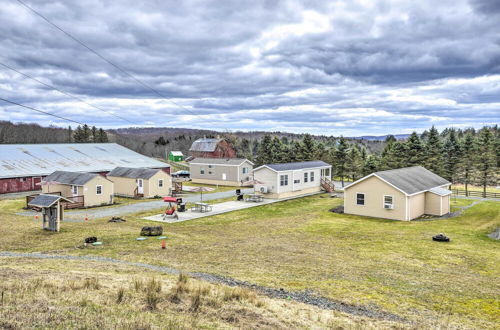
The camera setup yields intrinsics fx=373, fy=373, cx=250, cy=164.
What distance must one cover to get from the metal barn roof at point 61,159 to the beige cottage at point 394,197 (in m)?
33.2

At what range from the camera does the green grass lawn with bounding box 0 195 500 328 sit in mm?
12711

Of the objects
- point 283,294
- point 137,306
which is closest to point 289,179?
point 283,294

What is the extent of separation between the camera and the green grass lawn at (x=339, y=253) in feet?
41.7

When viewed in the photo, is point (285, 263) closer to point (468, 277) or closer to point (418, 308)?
point (418, 308)

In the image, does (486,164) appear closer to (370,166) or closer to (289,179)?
(370,166)

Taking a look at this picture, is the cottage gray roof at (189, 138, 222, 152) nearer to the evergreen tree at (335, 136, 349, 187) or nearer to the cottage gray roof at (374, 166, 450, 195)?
the evergreen tree at (335, 136, 349, 187)

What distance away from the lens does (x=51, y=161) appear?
47.4 m

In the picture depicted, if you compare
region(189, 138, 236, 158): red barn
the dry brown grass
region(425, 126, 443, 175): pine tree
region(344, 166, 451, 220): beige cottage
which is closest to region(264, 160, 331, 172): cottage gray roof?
region(344, 166, 451, 220): beige cottage

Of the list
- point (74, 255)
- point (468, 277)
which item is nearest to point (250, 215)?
point (74, 255)

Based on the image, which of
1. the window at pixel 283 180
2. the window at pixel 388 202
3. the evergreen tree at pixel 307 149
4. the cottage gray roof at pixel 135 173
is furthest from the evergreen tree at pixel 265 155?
the window at pixel 388 202

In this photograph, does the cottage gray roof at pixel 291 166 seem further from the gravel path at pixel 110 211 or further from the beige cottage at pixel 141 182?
the beige cottage at pixel 141 182

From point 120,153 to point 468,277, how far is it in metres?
52.0

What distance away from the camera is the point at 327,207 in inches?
1394

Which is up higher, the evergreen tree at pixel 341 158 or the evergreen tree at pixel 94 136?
the evergreen tree at pixel 94 136
